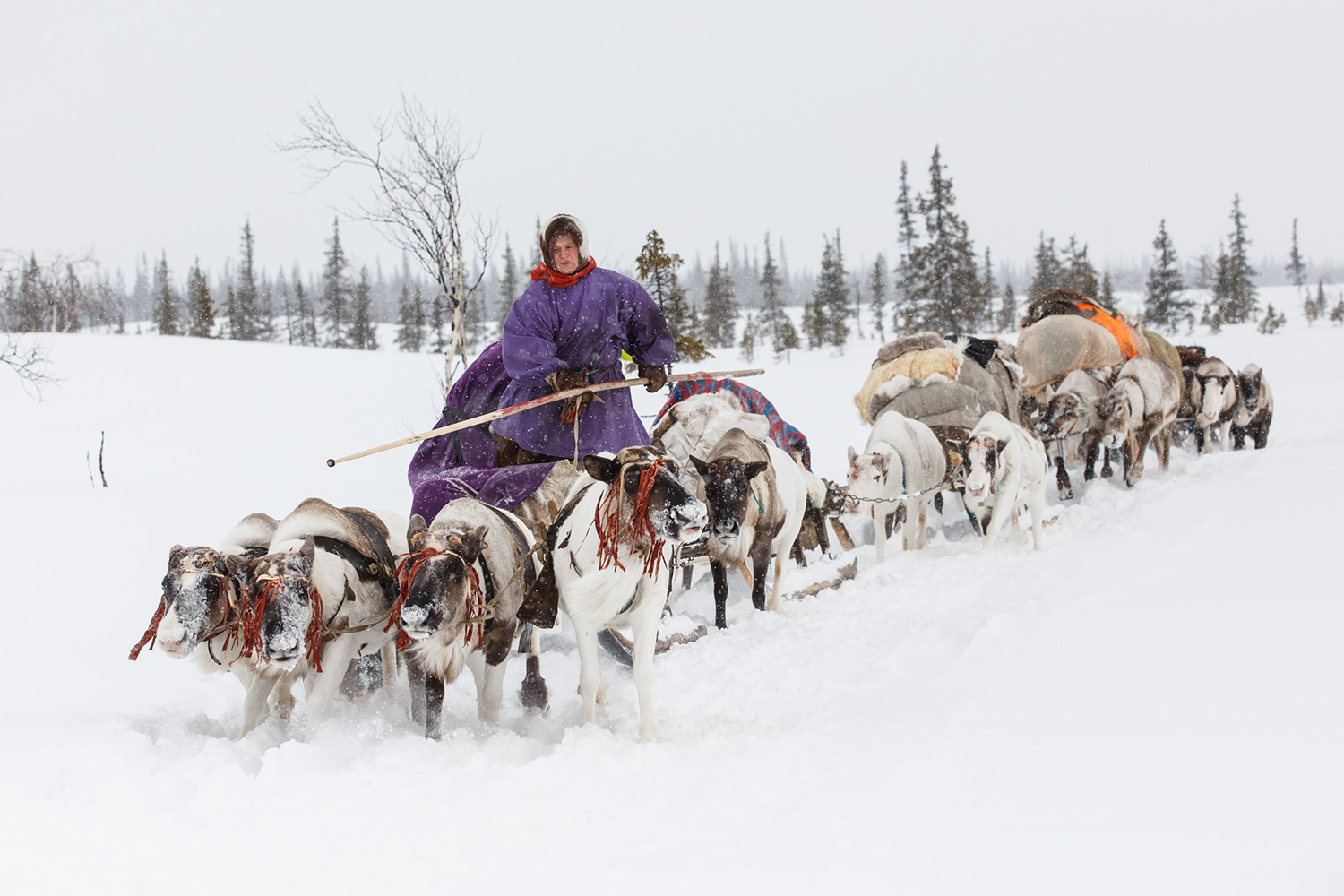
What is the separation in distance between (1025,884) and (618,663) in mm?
3461

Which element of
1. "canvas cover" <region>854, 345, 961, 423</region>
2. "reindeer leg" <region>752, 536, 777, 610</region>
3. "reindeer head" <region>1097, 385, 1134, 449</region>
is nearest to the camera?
"reindeer leg" <region>752, 536, 777, 610</region>

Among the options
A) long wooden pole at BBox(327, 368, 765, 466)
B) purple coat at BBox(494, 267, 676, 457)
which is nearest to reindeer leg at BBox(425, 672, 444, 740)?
long wooden pole at BBox(327, 368, 765, 466)

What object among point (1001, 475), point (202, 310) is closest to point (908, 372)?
point (1001, 475)

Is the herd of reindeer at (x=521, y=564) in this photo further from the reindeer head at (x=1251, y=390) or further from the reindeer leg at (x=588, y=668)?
the reindeer head at (x=1251, y=390)

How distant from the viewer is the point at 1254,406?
12.7 meters

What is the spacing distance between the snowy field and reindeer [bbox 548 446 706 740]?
1.24ft

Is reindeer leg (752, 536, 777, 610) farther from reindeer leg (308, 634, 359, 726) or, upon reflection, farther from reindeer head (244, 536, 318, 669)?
reindeer head (244, 536, 318, 669)

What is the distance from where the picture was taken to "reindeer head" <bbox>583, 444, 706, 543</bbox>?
135 inches

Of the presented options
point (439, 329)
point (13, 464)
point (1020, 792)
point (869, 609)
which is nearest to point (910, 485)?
point (869, 609)

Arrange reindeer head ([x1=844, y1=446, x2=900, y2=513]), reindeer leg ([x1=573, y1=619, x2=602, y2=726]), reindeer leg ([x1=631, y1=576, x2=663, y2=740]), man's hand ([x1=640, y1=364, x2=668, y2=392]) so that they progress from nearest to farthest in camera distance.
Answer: reindeer leg ([x1=631, y1=576, x2=663, y2=740]), reindeer leg ([x1=573, y1=619, x2=602, y2=726]), man's hand ([x1=640, y1=364, x2=668, y2=392]), reindeer head ([x1=844, y1=446, x2=900, y2=513])

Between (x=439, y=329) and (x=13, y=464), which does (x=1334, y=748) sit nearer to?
(x=13, y=464)

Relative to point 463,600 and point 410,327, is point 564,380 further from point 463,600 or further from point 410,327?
point 410,327

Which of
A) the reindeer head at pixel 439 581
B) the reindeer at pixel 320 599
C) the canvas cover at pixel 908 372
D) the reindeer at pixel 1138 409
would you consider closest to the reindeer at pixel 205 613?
the reindeer at pixel 320 599

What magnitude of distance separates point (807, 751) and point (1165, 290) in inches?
1648
